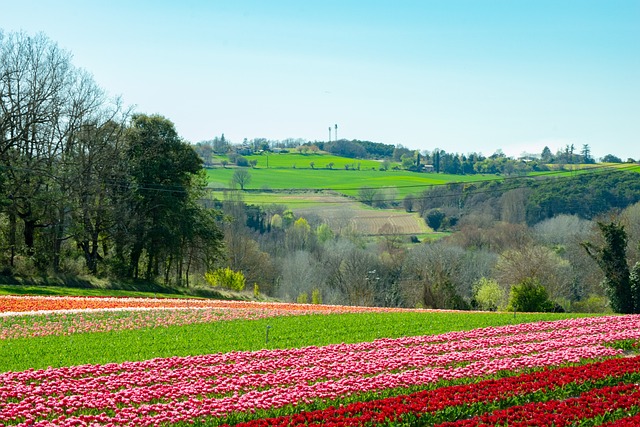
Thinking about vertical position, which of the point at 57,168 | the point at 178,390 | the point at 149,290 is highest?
the point at 57,168

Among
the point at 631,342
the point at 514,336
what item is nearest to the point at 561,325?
the point at 514,336

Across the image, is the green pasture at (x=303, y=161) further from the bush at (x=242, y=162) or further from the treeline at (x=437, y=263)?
the treeline at (x=437, y=263)

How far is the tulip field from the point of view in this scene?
13719 millimetres

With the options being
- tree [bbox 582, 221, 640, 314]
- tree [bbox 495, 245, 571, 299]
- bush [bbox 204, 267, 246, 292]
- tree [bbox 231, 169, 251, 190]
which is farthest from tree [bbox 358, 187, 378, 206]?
tree [bbox 582, 221, 640, 314]

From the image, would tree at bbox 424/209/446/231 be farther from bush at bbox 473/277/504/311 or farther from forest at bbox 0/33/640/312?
bush at bbox 473/277/504/311

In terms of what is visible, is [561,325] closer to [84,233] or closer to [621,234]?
[621,234]

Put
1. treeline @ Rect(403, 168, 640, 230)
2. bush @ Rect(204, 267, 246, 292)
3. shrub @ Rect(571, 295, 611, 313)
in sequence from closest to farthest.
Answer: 1. shrub @ Rect(571, 295, 611, 313)
2. bush @ Rect(204, 267, 246, 292)
3. treeline @ Rect(403, 168, 640, 230)

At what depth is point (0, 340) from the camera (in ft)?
78.3

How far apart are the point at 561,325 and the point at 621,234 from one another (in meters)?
20.9

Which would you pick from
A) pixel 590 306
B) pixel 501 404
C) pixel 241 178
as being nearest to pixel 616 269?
pixel 590 306

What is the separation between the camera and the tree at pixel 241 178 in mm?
144125

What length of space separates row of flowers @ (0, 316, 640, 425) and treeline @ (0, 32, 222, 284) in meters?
31.2

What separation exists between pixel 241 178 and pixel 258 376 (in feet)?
425

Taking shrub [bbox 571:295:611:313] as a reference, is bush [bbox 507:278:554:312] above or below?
above
